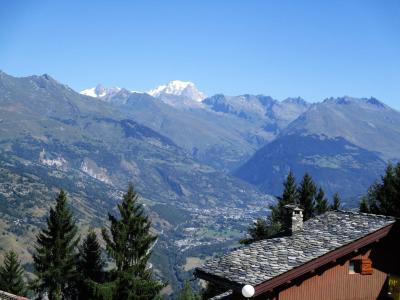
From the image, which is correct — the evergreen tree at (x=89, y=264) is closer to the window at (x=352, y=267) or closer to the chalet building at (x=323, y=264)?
the chalet building at (x=323, y=264)

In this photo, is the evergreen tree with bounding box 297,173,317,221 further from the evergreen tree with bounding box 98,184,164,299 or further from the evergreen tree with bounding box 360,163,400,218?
the evergreen tree with bounding box 98,184,164,299

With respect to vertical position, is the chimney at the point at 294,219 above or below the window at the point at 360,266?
above

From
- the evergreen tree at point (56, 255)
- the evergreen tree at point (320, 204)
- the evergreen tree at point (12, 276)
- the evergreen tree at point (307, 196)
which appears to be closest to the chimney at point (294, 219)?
the evergreen tree at point (56, 255)

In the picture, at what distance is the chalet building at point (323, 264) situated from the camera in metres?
19.4

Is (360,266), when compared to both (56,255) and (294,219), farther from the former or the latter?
(56,255)

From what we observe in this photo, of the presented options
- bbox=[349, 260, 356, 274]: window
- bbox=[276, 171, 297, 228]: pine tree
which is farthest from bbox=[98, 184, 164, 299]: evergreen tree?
bbox=[276, 171, 297, 228]: pine tree

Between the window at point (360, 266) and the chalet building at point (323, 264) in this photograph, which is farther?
the window at point (360, 266)

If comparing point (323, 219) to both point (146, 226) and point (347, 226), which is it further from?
point (146, 226)

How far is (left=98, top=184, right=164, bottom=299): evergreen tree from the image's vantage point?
39156mm

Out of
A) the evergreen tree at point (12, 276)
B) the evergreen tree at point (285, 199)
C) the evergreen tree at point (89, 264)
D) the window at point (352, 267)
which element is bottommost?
the evergreen tree at point (12, 276)

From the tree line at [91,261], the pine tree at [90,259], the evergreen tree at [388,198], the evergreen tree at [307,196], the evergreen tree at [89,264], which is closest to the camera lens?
the tree line at [91,261]

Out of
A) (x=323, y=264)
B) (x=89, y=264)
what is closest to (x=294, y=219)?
(x=323, y=264)

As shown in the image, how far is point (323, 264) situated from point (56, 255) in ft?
111

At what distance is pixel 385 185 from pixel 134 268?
33527 millimetres
